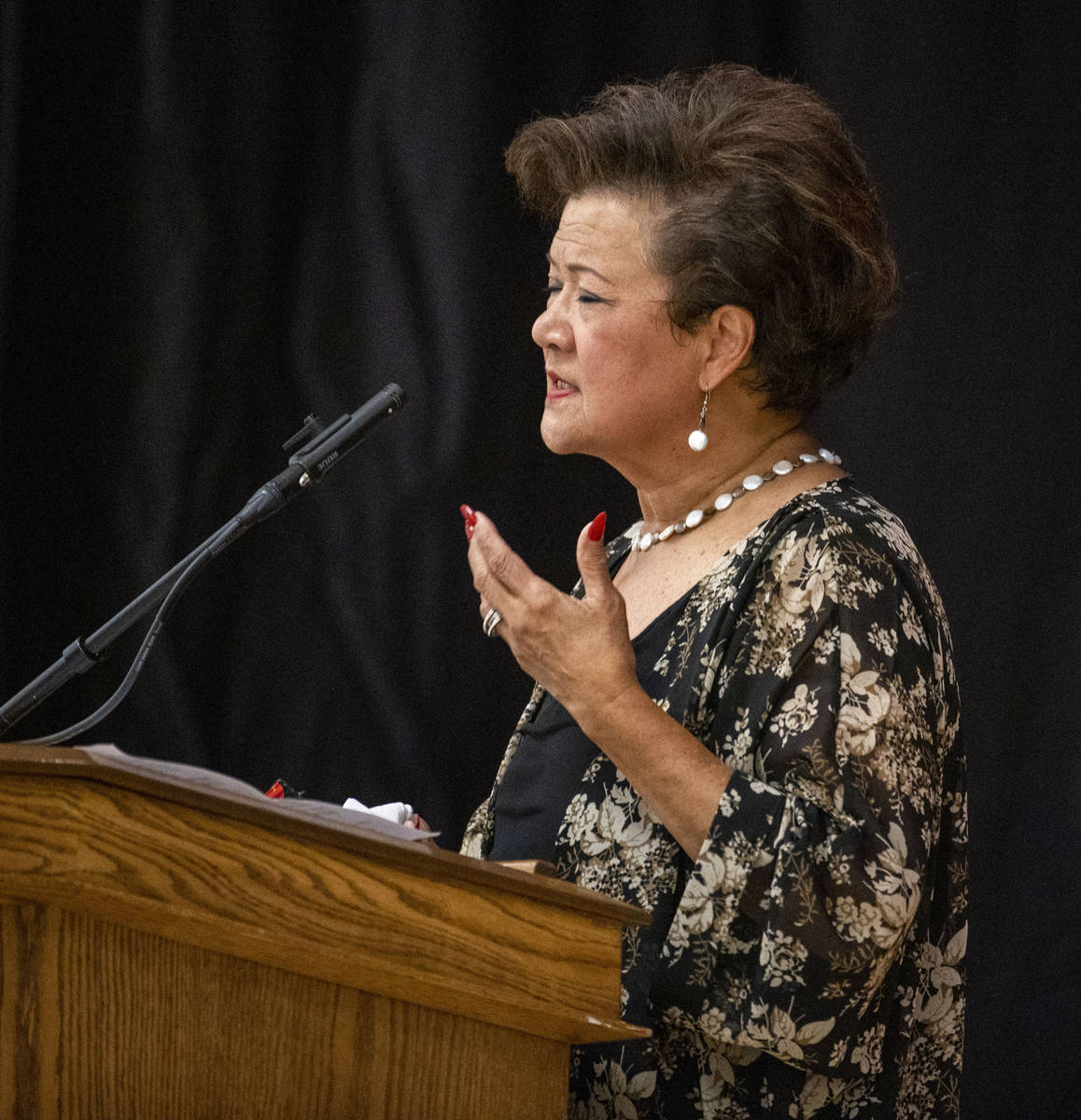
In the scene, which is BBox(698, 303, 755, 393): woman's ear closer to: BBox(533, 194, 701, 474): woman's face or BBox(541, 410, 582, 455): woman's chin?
BBox(533, 194, 701, 474): woman's face

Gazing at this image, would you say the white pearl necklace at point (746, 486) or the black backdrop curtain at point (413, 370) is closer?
the white pearl necklace at point (746, 486)

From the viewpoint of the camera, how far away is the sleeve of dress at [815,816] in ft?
4.89

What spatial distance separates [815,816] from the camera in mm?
1519

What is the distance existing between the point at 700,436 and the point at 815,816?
0.62 metres

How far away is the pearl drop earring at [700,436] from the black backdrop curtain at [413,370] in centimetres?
91

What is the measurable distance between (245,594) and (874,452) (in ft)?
4.24

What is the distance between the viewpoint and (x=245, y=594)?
9.71ft

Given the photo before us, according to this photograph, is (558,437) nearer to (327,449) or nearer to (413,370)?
(327,449)

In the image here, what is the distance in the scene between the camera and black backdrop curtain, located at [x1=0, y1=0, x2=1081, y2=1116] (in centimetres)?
267

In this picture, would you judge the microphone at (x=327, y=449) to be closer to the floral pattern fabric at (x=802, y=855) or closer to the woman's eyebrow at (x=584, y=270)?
the woman's eyebrow at (x=584, y=270)

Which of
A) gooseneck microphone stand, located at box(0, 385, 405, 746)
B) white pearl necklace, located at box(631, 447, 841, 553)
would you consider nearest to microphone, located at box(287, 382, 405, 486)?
gooseneck microphone stand, located at box(0, 385, 405, 746)

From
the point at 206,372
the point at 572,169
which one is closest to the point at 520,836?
the point at 572,169

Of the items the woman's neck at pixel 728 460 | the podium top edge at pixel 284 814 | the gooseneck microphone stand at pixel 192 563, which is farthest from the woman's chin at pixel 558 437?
the podium top edge at pixel 284 814

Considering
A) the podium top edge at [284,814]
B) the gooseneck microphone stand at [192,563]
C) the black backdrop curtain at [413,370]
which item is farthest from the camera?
the black backdrop curtain at [413,370]
